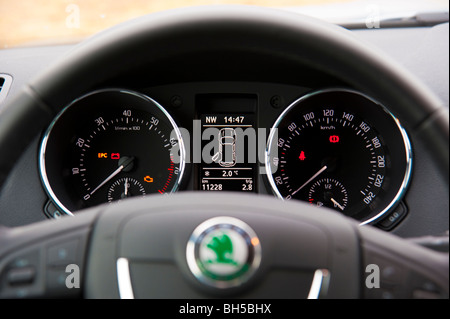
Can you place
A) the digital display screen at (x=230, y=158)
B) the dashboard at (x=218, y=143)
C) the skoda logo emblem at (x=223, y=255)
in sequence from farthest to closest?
the digital display screen at (x=230, y=158) → the dashboard at (x=218, y=143) → the skoda logo emblem at (x=223, y=255)

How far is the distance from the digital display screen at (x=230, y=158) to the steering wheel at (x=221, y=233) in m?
1.32

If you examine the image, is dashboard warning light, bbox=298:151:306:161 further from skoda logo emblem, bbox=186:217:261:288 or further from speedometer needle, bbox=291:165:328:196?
skoda logo emblem, bbox=186:217:261:288

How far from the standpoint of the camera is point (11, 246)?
3.32ft

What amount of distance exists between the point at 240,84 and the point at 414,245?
1492 mm

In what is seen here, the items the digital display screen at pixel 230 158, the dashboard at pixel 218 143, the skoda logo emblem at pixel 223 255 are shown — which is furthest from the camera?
the digital display screen at pixel 230 158

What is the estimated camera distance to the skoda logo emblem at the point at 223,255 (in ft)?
3.08

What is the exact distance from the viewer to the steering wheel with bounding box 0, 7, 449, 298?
96 cm

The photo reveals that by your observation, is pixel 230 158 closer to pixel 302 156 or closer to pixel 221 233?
pixel 302 156

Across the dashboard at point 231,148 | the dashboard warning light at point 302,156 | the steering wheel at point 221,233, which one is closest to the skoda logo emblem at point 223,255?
the steering wheel at point 221,233

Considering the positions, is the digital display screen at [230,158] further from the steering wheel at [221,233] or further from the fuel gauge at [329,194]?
the steering wheel at [221,233]

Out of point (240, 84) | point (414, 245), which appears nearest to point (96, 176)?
point (240, 84)
